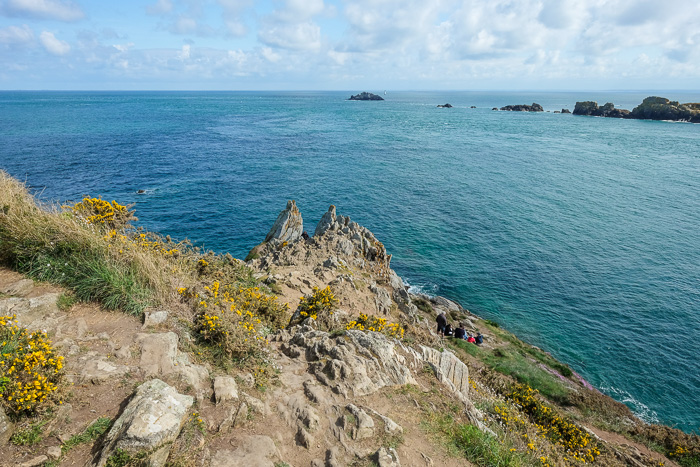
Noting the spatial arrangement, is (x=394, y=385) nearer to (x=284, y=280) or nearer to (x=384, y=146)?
(x=284, y=280)

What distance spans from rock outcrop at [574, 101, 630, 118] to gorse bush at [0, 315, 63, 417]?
711 ft

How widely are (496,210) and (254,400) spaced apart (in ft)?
155

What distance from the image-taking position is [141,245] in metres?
12.8

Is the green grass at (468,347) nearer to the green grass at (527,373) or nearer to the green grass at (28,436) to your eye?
the green grass at (527,373)

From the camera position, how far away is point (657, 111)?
155500 mm

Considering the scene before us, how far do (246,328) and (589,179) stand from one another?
69995 mm

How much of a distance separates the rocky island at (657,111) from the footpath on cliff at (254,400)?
18996 centimetres

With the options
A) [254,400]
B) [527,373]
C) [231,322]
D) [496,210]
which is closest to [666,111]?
[496,210]

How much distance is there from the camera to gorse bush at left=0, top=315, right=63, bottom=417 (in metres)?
6.51

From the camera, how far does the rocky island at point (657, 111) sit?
148 metres

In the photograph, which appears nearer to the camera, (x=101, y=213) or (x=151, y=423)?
(x=151, y=423)

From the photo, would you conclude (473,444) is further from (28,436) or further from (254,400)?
(28,436)

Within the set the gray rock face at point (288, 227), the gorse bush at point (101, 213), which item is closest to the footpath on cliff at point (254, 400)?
the gorse bush at point (101, 213)

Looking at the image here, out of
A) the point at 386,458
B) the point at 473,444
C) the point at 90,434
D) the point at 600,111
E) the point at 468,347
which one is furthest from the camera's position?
the point at 600,111
